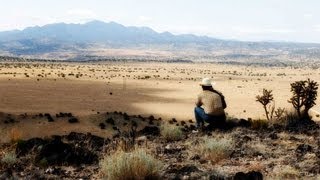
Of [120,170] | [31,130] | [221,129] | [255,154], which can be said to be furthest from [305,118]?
[120,170]

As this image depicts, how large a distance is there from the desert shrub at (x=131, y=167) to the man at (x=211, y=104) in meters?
5.46

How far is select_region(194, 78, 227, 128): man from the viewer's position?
13.4m

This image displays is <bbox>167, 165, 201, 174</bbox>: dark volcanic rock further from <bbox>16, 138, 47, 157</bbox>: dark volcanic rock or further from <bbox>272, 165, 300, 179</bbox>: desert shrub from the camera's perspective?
<bbox>16, 138, 47, 157</bbox>: dark volcanic rock

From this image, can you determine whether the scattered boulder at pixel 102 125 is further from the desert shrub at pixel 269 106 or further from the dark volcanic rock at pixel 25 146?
the dark volcanic rock at pixel 25 146

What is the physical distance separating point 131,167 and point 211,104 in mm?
5900

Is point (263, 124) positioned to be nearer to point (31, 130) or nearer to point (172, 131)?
point (172, 131)

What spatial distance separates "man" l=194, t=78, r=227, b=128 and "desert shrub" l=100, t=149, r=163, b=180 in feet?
17.9

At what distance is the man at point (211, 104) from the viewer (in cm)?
1342

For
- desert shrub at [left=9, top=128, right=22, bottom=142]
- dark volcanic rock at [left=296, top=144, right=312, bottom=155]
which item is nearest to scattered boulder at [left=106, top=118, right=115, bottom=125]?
desert shrub at [left=9, top=128, right=22, bottom=142]

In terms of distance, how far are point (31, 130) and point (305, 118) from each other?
1016cm

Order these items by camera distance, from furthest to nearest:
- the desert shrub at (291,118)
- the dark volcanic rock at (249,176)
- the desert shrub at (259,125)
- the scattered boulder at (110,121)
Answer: the scattered boulder at (110,121) < the desert shrub at (291,118) < the desert shrub at (259,125) < the dark volcanic rock at (249,176)

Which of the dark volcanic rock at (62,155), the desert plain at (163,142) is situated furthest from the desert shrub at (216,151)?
the dark volcanic rock at (62,155)

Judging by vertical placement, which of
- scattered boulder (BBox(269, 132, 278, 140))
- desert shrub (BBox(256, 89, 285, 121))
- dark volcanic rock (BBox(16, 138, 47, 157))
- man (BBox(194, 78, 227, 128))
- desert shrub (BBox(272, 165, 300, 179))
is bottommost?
desert shrub (BBox(256, 89, 285, 121))

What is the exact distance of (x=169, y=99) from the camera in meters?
37.3
